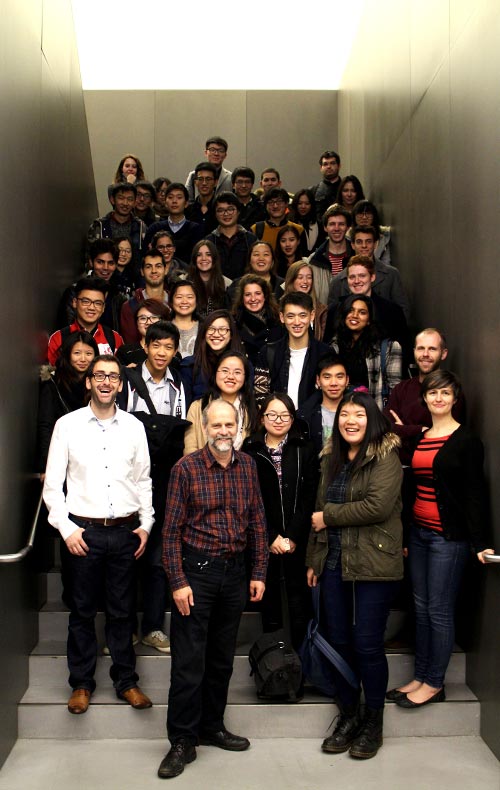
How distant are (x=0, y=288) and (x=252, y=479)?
1571 mm

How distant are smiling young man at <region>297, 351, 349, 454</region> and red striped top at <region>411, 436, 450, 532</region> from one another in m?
0.67

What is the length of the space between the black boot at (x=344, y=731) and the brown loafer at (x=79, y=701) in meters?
1.23

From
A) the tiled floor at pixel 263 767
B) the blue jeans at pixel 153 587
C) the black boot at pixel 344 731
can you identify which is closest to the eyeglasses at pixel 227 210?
the blue jeans at pixel 153 587

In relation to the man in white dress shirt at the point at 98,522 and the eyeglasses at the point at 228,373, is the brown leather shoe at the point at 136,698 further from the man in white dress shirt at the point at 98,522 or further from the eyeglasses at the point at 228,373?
the eyeglasses at the point at 228,373

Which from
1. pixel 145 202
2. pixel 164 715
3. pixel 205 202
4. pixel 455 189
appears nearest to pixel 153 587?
pixel 164 715

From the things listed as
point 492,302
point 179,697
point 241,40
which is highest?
point 241,40

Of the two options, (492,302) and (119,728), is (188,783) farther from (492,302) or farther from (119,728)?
(492,302)

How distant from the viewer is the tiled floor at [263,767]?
14.6 ft

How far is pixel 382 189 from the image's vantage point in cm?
923

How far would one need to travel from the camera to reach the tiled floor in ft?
14.6

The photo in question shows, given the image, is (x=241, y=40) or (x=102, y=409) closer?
(x=102, y=409)

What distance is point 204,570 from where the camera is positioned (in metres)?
4.64

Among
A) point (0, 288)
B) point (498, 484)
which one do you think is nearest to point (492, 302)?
point (498, 484)

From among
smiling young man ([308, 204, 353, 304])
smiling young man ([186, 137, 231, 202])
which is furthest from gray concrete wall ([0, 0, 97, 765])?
smiling young man ([186, 137, 231, 202])
